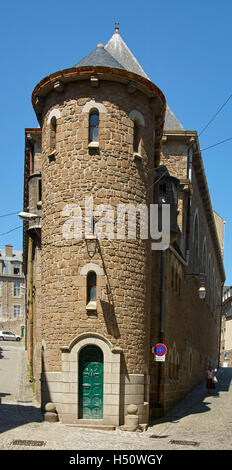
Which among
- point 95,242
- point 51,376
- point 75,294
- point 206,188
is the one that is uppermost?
point 206,188

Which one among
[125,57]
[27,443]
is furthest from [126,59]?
[27,443]

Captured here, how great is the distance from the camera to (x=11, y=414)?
15133 millimetres

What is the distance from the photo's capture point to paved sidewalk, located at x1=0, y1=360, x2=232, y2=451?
38.4ft

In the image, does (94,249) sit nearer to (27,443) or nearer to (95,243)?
(95,243)

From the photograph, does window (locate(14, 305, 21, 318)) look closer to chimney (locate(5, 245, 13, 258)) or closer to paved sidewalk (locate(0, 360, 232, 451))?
chimney (locate(5, 245, 13, 258))

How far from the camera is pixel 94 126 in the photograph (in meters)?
15.7

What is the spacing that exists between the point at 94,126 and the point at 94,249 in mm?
3477

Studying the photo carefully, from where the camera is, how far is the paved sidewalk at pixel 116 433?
460 inches

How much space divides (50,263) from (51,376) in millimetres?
3064

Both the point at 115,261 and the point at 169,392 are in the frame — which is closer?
the point at 115,261

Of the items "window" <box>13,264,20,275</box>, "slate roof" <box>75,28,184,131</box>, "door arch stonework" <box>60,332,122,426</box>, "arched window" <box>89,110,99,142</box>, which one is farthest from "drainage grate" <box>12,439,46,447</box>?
"window" <box>13,264,20,275</box>

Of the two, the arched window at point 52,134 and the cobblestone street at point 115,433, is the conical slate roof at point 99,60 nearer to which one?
the arched window at point 52,134
